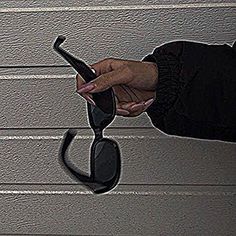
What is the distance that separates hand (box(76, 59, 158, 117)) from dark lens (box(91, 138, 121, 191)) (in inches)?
4.1

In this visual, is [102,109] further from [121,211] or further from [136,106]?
[121,211]

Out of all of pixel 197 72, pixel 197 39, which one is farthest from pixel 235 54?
pixel 197 39

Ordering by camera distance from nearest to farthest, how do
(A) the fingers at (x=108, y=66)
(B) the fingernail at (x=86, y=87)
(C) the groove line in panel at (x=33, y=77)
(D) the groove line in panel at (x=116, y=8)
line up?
(B) the fingernail at (x=86, y=87)
(A) the fingers at (x=108, y=66)
(D) the groove line in panel at (x=116, y=8)
(C) the groove line in panel at (x=33, y=77)

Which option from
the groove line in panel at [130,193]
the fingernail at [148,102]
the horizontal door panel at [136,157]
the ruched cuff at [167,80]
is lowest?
the groove line in panel at [130,193]

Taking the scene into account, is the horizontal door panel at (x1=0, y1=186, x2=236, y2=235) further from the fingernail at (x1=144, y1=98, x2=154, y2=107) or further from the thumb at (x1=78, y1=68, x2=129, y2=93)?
the thumb at (x1=78, y1=68, x2=129, y2=93)

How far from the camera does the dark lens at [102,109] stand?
2.15 metres

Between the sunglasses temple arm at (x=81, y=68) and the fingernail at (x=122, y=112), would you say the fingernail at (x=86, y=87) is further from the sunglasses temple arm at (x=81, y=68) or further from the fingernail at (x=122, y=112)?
the fingernail at (x=122, y=112)

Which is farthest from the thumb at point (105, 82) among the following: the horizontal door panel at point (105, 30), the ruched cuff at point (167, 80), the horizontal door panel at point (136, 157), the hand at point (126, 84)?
the horizontal door panel at point (136, 157)

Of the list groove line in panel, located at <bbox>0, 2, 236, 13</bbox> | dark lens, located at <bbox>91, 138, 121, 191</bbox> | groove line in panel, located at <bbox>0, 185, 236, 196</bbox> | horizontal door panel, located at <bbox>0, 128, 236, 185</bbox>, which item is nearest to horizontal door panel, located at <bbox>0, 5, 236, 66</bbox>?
groove line in panel, located at <bbox>0, 2, 236, 13</bbox>

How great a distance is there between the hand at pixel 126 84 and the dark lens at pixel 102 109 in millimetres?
25

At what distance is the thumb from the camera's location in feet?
6.90

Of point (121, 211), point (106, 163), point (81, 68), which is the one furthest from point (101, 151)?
point (121, 211)

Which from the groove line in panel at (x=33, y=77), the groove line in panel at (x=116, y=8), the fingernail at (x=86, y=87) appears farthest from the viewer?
the groove line in panel at (x=33, y=77)

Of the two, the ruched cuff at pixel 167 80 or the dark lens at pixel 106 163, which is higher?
the ruched cuff at pixel 167 80
